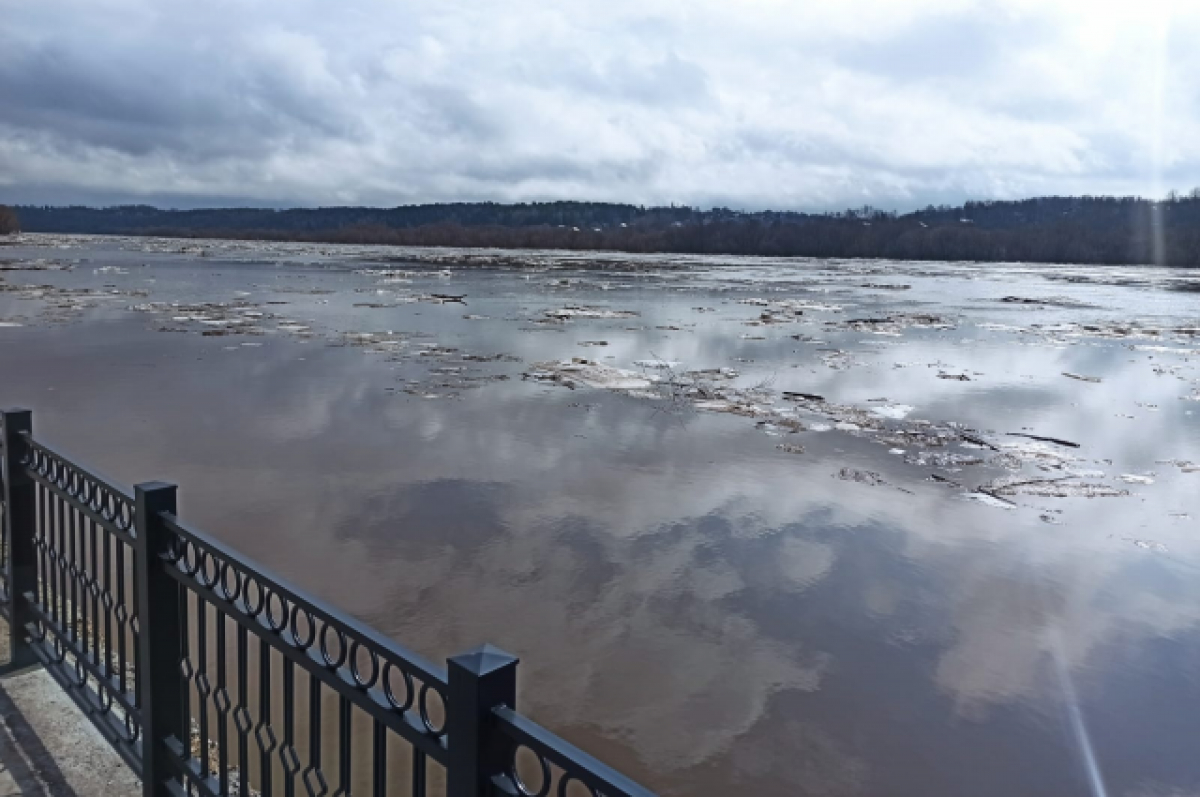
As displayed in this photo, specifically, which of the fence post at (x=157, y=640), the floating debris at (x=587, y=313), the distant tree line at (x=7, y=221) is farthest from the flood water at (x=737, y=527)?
the distant tree line at (x=7, y=221)

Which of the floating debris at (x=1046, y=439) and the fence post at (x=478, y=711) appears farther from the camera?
the floating debris at (x=1046, y=439)

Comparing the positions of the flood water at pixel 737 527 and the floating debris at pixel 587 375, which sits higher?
the floating debris at pixel 587 375

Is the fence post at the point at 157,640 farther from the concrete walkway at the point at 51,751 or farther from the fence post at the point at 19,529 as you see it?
the fence post at the point at 19,529

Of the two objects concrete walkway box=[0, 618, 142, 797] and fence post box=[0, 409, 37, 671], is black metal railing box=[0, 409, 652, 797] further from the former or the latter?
concrete walkway box=[0, 618, 142, 797]

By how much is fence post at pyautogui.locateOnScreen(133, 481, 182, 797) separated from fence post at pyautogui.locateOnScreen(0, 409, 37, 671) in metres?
1.36

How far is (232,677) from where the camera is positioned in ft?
19.2

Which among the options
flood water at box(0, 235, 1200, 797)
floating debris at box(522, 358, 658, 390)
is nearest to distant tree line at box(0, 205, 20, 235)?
flood water at box(0, 235, 1200, 797)

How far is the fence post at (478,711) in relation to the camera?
6.88 feet

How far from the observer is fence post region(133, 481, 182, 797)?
337 centimetres

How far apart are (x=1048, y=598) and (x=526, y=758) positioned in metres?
4.72

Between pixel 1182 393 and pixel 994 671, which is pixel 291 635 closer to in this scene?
pixel 994 671

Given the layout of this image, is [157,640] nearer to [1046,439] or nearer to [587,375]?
[1046,439]

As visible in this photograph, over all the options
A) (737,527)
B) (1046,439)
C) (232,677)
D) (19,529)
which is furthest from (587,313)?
(19,529)

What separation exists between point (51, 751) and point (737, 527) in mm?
6352
